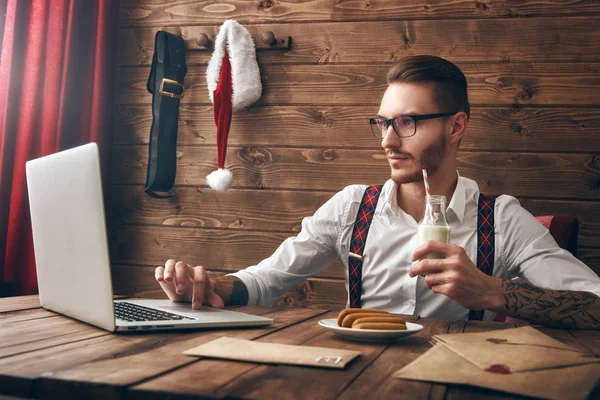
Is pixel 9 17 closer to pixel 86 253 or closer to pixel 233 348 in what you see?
pixel 86 253

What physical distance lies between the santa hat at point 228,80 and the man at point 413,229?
63cm

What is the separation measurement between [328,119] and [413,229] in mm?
757

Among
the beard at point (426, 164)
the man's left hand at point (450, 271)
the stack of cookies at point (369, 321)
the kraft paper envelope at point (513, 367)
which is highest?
the beard at point (426, 164)

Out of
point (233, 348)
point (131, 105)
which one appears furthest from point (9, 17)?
point (233, 348)

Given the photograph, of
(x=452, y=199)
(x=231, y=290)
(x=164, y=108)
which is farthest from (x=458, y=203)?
(x=164, y=108)

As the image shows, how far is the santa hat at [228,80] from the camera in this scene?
2375mm

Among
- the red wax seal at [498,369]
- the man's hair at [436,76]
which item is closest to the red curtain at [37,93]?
the man's hair at [436,76]

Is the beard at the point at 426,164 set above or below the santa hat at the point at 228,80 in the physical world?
below

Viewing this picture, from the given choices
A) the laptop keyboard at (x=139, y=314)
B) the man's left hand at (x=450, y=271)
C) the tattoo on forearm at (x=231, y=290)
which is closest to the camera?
the laptop keyboard at (x=139, y=314)

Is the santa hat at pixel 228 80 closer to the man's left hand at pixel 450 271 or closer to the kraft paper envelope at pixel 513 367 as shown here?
the man's left hand at pixel 450 271

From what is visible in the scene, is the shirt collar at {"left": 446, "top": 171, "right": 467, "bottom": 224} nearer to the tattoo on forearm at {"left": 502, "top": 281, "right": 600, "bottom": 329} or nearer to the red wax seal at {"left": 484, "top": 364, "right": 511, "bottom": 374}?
the tattoo on forearm at {"left": 502, "top": 281, "right": 600, "bottom": 329}

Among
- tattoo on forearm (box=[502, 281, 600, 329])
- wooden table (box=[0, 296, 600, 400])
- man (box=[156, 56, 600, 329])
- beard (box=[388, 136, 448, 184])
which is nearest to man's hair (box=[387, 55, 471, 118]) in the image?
man (box=[156, 56, 600, 329])

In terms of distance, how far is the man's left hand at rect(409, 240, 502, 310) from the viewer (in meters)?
1.19

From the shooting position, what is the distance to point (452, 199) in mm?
1752
